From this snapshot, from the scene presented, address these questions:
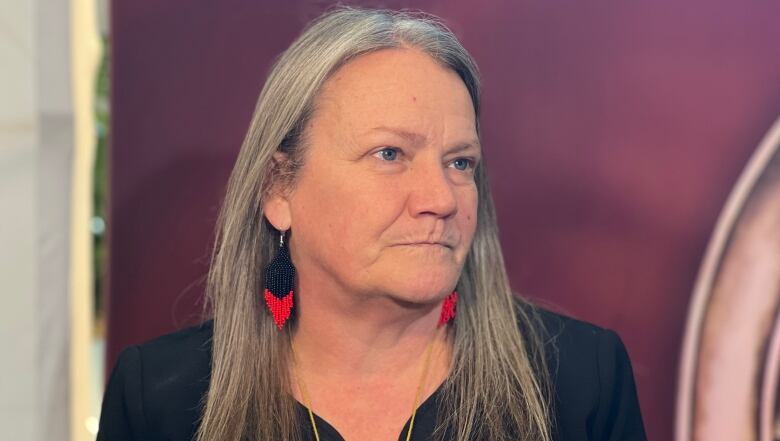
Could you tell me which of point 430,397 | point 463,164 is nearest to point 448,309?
point 430,397

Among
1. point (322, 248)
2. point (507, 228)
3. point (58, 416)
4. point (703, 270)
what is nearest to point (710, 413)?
point (703, 270)

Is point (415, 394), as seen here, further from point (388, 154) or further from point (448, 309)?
point (388, 154)

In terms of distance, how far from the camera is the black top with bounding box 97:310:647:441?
5.41 ft

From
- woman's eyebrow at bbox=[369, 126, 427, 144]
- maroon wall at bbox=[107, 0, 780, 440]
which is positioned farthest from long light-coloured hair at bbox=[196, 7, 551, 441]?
maroon wall at bbox=[107, 0, 780, 440]

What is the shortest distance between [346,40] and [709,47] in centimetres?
78

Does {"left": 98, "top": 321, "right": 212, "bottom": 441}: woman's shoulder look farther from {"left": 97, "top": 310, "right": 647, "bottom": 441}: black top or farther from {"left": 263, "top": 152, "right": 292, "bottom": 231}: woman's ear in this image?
{"left": 263, "top": 152, "right": 292, "bottom": 231}: woman's ear

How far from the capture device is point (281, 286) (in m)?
1.69

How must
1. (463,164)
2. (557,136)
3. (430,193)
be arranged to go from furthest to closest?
1. (557,136)
2. (463,164)
3. (430,193)

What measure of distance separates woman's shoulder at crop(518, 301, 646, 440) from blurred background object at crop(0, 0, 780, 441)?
27cm

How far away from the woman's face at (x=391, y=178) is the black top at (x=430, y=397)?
0.28 m

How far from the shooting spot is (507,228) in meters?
2.02

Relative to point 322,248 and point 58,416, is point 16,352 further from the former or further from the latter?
point 322,248

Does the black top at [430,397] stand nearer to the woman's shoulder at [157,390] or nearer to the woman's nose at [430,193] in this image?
the woman's shoulder at [157,390]

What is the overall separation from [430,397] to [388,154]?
439mm
